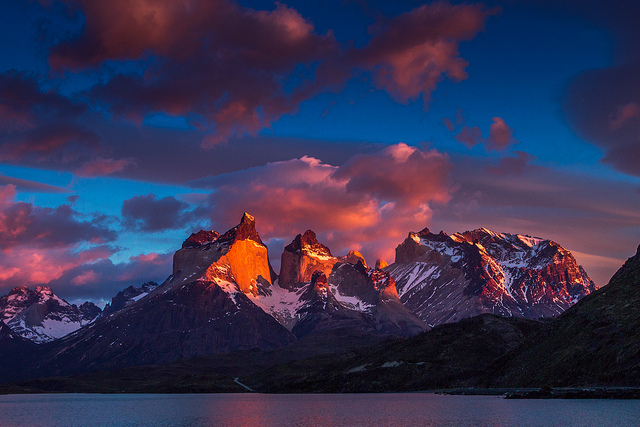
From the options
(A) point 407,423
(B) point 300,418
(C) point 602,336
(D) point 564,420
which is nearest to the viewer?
(D) point 564,420

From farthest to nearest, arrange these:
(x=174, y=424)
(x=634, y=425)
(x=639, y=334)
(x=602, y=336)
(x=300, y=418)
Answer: (x=602, y=336) → (x=639, y=334) → (x=300, y=418) → (x=174, y=424) → (x=634, y=425)

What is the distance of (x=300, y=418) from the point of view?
150375 millimetres

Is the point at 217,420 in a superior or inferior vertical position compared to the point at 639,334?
inferior

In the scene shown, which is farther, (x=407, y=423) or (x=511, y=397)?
(x=511, y=397)

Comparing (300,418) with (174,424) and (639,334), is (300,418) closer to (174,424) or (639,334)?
(174,424)

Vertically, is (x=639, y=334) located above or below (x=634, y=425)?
above

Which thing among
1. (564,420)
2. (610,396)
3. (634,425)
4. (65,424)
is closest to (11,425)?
(65,424)

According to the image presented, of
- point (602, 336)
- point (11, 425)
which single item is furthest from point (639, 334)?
point (11, 425)

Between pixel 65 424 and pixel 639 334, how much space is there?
477ft

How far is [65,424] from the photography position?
14962cm

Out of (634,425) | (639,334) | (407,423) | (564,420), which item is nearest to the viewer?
(634,425)

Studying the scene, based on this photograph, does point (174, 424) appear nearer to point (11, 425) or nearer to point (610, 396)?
point (11, 425)

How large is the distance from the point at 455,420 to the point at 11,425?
320 ft

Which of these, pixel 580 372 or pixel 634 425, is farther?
pixel 580 372
